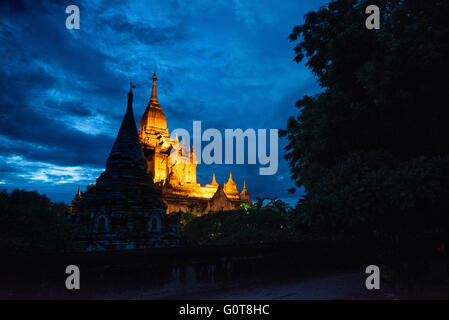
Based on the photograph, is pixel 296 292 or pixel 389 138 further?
pixel 296 292

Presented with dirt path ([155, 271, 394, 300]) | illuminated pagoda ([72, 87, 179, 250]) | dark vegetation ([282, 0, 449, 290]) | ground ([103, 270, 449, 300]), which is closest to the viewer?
dark vegetation ([282, 0, 449, 290])

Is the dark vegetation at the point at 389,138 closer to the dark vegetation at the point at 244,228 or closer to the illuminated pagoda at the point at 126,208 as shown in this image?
the dark vegetation at the point at 244,228

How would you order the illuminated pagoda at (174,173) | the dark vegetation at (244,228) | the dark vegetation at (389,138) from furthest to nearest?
the illuminated pagoda at (174,173) < the dark vegetation at (244,228) < the dark vegetation at (389,138)

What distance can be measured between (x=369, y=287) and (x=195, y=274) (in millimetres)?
5037

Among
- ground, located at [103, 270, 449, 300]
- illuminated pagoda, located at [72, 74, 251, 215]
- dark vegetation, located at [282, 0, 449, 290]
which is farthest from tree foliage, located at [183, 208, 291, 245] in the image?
illuminated pagoda, located at [72, 74, 251, 215]

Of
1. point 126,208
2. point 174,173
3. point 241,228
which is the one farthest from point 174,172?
point 241,228

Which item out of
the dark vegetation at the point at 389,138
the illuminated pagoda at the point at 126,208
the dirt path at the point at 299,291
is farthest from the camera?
the illuminated pagoda at the point at 126,208

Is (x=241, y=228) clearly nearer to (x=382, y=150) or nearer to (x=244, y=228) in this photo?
(x=244, y=228)

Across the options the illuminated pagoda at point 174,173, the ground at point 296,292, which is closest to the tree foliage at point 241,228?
the ground at point 296,292

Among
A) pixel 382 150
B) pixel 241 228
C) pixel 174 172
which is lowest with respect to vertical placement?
pixel 241 228

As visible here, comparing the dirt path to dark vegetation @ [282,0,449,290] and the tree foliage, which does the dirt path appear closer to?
dark vegetation @ [282,0,449,290]
